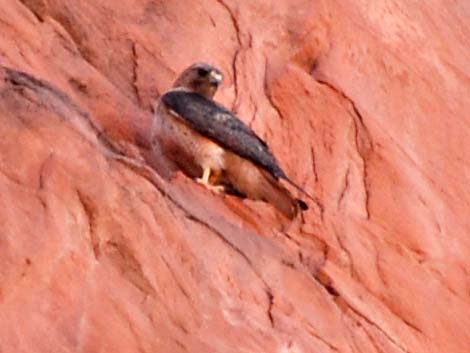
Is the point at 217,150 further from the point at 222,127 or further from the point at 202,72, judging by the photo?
the point at 202,72

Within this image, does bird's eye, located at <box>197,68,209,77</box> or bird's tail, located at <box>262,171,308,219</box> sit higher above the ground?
bird's eye, located at <box>197,68,209,77</box>

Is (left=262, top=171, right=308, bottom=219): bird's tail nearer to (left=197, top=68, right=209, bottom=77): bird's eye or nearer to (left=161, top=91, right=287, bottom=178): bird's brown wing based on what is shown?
(left=161, top=91, right=287, bottom=178): bird's brown wing

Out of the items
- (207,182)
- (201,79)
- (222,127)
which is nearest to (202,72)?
(201,79)

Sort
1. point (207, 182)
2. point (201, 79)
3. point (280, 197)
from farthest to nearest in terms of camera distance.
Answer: point (201, 79), point (207, 182), point (280, 197)

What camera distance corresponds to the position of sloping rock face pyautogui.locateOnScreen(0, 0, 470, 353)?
11.2 meters

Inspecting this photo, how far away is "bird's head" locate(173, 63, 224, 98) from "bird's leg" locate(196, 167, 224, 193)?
54 cm

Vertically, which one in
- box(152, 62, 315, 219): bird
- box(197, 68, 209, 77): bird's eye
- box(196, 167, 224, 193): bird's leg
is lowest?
box(196, 167, 224, 193): bird's leg

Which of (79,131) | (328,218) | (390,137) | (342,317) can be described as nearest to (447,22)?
(390,137)

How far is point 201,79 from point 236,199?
91 centimetres

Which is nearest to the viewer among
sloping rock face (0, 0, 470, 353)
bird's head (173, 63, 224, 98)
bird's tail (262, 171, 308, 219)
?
sloping rock face (0, 0, 470, 353)

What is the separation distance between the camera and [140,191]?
11594 millimetres

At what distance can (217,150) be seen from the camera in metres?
13.1

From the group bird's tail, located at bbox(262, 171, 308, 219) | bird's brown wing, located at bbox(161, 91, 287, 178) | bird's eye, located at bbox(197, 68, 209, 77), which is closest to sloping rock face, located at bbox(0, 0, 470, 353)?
bird's tail, located at bbox(262, 171, 308, 219)

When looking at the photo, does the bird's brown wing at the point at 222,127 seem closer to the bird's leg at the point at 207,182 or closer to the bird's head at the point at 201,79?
Answer: the bird's head at the point at 201,79
